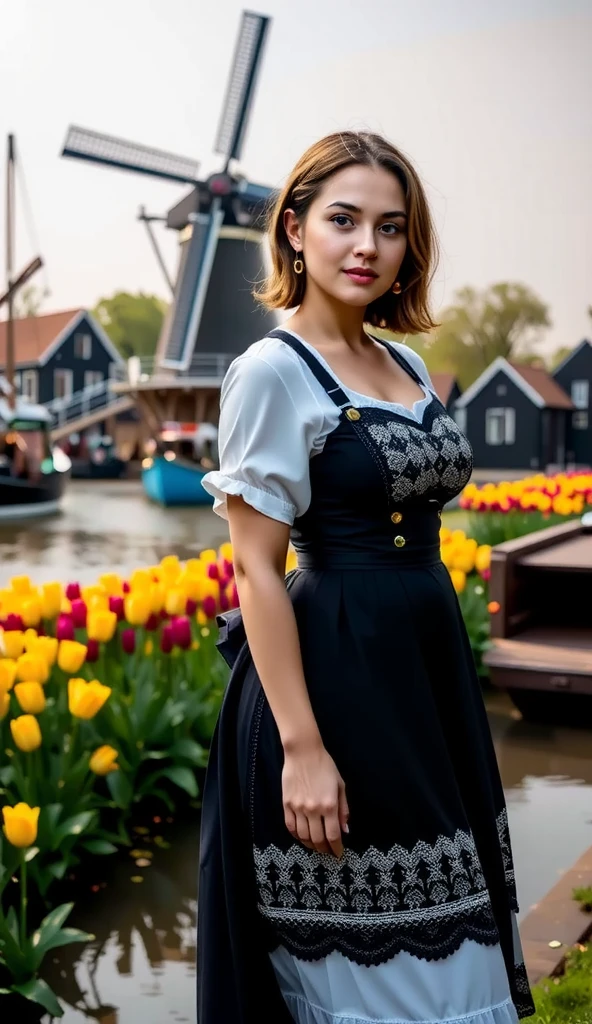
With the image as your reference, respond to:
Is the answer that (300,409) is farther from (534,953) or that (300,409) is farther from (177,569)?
(177,569)

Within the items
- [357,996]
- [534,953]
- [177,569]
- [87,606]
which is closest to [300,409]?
[357,996]

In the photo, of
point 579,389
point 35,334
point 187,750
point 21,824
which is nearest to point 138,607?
point 187,750

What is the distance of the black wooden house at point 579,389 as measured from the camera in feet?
129

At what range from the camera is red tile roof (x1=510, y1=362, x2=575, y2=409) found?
1459 inches

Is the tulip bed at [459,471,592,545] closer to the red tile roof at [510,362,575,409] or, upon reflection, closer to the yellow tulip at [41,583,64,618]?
the yellow tulip at [41,583,64,618]

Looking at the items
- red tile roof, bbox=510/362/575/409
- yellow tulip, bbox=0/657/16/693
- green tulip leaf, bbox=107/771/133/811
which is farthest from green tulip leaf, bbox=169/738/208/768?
red tile roof, bbox=510/362/575/409

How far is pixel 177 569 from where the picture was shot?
14.7ft

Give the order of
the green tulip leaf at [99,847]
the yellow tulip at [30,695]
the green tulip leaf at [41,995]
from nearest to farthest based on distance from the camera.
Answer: the green tulip leaf at [41,995], the yellow tulip at [30,695], the green tulip leaf at [99,847]

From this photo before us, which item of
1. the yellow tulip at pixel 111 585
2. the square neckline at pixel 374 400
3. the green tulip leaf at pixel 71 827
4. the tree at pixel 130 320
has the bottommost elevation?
the green tulip leaf at pixel 71 827

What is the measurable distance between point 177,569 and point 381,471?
2929 millimetres

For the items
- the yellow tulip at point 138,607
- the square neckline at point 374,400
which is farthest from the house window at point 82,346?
the square neckline at point 374,400

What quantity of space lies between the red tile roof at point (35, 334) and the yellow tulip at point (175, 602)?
40145 millimetres

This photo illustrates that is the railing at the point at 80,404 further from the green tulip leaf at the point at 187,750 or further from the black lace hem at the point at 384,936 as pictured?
the black lace hem at the point at 384,936

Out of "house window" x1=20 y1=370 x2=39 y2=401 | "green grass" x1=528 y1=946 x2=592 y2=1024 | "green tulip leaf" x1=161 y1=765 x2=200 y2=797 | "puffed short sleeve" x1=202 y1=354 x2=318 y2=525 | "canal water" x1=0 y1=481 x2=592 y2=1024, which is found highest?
"house window" x1=20 y1=370 x2=39 y2=401
